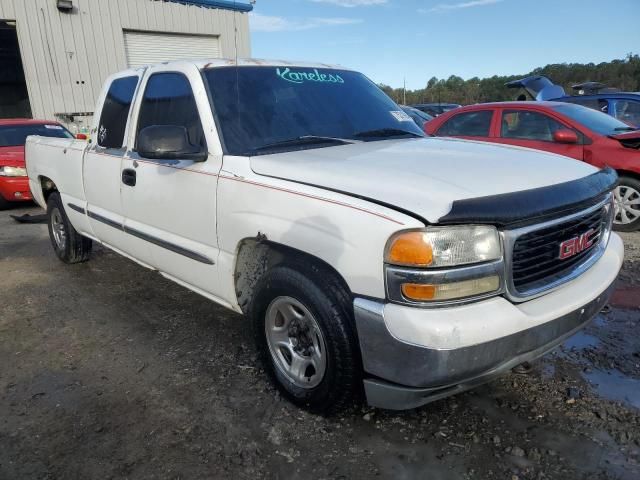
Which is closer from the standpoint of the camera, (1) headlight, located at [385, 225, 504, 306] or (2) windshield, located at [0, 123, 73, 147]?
(1) headlight, located at [385, 225, 504, 306]

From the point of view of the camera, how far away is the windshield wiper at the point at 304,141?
2953mm

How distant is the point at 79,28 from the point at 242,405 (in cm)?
1491

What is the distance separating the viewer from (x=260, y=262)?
2967 millimetres

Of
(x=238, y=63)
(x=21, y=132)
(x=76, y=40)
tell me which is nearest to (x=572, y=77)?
(x=76, y=40)

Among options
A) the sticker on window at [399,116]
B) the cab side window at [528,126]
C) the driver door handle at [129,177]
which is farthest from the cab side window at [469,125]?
the driver door handle at [129,177]

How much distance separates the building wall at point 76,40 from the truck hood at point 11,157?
6.26 metres

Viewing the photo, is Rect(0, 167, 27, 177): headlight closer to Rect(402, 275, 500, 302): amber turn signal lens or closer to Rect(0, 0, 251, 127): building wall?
Rect(0, 0, 251, 127): building wall

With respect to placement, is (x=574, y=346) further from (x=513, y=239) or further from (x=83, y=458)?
(x=83, y=458)

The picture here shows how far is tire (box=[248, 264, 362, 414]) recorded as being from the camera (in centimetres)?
231

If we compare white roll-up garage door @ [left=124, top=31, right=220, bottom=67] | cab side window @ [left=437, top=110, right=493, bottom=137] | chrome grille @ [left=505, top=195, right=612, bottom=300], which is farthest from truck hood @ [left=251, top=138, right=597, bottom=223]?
white roll-up garage door @ [left=124, top=31, right=220, bottom=67]

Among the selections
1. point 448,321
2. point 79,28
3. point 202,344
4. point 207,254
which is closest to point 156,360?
point 202,344

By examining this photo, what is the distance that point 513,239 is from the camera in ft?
6.88

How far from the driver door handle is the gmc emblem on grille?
2.81 meters

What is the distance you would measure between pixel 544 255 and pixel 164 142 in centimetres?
207
